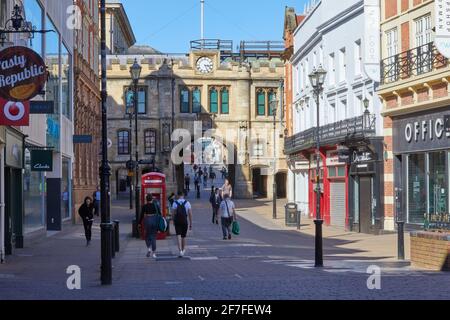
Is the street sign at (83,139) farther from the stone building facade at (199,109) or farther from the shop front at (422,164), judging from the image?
the stone building facade at (199,109)

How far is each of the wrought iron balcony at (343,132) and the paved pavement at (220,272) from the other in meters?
4.73

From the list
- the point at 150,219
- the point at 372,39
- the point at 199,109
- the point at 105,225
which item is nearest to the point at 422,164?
the point at 372,39

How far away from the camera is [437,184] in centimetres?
2952

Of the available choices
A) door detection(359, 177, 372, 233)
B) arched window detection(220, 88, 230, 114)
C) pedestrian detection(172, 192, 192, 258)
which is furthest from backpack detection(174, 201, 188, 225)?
arched window detection(220, 88, 230, 114)

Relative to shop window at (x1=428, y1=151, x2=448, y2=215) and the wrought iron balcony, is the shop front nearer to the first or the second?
shop window at (x1=428, y1=151, x2=448, y2=215)

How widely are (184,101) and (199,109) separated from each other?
1535mm

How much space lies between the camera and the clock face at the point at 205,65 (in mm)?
74500

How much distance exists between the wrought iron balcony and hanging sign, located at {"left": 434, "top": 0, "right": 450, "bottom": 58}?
8260 millimetres

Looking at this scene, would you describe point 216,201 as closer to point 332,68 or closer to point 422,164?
point 332,68

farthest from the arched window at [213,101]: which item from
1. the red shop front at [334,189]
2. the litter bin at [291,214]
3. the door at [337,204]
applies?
the litter bin at [291,214]

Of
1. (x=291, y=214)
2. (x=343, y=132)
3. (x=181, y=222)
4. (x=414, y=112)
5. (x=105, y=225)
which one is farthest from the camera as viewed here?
(x=291, y=214)

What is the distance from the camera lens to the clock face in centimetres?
7450
